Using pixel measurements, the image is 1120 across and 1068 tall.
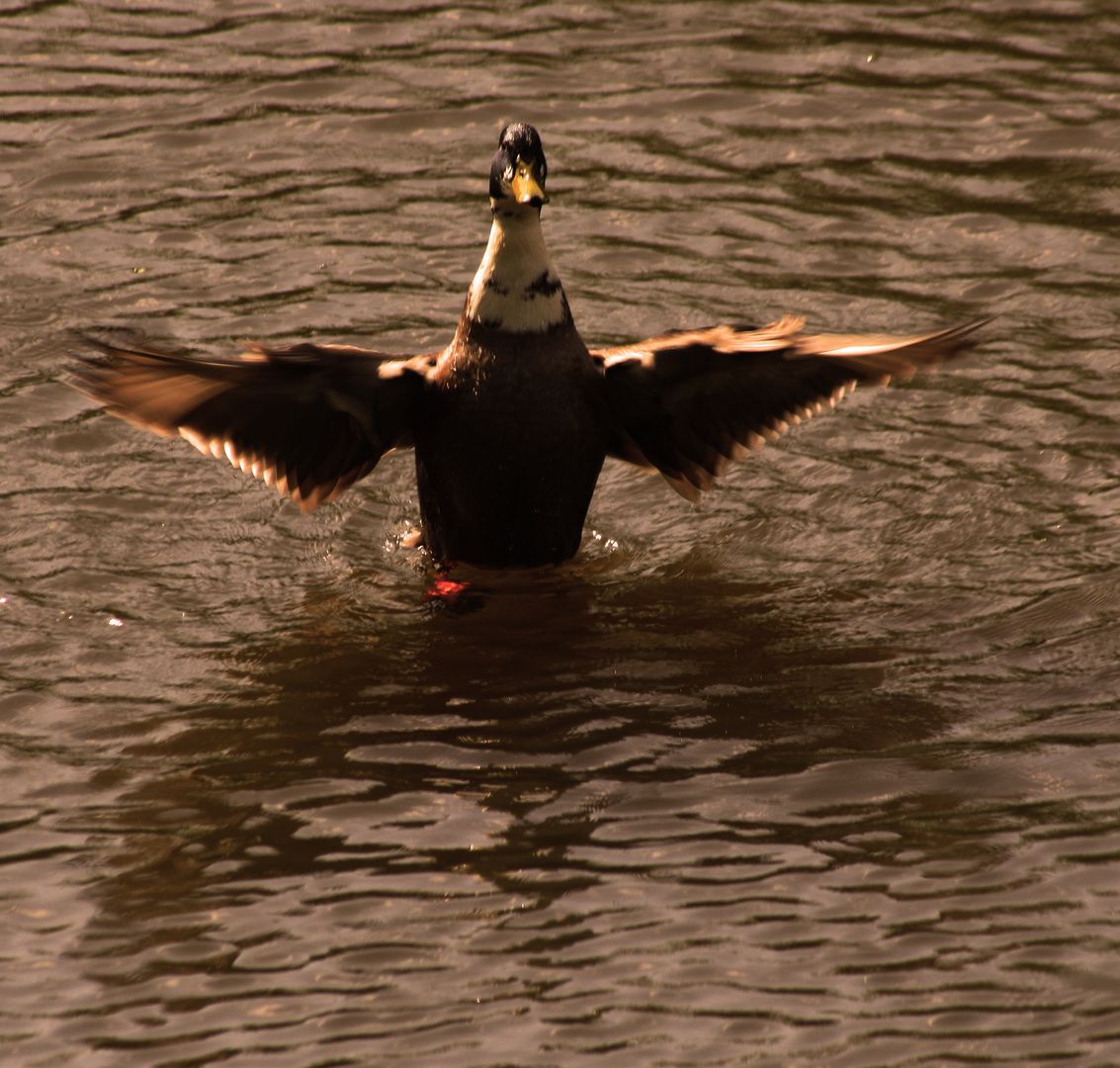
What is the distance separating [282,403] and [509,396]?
0.91m

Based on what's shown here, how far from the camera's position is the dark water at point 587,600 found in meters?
4.64

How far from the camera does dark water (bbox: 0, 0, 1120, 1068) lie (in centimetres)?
464

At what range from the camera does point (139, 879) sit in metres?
5.11

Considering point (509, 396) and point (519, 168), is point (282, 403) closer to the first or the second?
point (509, 396)

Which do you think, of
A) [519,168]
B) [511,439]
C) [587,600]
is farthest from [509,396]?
[587,600]

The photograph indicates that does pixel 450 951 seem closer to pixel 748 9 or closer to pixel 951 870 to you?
pixel 951 870

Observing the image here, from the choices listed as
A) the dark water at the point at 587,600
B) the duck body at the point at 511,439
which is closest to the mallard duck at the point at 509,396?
the duck body at the point at 511,439

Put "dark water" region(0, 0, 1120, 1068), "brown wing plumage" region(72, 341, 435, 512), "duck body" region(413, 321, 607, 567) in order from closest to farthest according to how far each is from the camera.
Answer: "dark water" region(0, 0, 1120, 1068) → "brown wing plumage" region(72, 341, 435, 512) → "duck body" region(413, 321, 607, 567)

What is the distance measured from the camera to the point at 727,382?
6938 mm

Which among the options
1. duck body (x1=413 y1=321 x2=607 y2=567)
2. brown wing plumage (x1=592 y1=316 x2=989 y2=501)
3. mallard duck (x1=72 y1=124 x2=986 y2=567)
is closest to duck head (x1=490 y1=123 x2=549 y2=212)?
mallard duck (x1=72 y1=124 x2=986 y2=567)

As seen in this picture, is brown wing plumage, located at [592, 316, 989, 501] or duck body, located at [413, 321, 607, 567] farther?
duck body, located at [413, 321, 607, 567]

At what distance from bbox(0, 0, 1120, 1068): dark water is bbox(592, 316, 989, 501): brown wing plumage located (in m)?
0.55

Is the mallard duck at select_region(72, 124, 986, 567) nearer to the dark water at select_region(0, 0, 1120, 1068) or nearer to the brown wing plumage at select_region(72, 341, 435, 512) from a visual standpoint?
the brown wing plumage at select_region(72, 341, 435, 512)

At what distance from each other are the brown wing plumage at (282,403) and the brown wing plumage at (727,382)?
901mm
